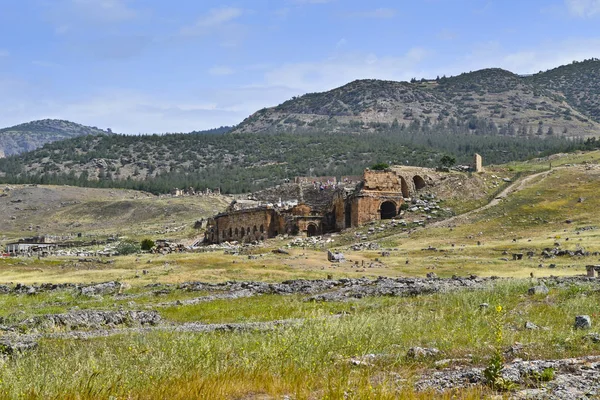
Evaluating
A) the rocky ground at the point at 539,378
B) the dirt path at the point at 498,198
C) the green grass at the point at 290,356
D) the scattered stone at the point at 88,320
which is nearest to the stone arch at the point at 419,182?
the dirt path at the point at 498,198

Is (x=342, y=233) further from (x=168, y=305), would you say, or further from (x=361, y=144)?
(x=361, y=144)

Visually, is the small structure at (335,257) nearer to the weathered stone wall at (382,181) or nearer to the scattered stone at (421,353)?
the weathered stone wall at (382,181)

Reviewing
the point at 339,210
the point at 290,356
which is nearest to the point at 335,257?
the point at 339,210

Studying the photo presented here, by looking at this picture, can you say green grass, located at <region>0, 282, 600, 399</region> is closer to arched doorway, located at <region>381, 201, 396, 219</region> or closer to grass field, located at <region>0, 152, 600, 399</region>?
grass field, located at <region>0, 152, 600, 399</region>

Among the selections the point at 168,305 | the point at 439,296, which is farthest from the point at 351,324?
the point at 168,305

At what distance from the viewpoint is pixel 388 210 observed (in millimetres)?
61625

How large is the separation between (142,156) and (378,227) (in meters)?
149

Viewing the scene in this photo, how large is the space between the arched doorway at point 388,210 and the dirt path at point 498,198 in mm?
5960

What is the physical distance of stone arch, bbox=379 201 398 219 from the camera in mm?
60656

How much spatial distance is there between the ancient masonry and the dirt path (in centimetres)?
611

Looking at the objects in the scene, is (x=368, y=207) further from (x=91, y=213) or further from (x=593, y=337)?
(x=91, y=213)

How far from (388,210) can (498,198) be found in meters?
10.9

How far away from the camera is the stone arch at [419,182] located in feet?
214

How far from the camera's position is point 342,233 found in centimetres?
5603
